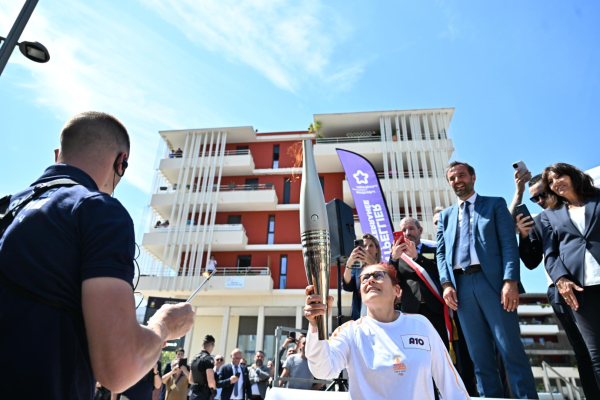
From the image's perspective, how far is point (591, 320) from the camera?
293 centimetres

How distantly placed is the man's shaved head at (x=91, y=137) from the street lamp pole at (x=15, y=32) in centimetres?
433

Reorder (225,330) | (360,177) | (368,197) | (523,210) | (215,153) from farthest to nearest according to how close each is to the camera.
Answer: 1. (215,153)
2. (225,330)
3. (360,177)
4. (368,197)
5. (523,210)

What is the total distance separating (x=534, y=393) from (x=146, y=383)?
17.3 feet

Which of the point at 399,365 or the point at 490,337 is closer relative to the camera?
the point at 399,365

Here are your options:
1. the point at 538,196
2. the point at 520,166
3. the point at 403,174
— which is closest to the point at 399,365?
the point at 520,166

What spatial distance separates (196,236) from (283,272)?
6.33 m

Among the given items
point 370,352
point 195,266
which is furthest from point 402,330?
point 195,266

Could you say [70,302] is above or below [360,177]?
below

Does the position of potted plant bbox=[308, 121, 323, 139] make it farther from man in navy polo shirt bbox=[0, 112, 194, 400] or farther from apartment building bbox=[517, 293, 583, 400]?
apartment building bbox=[517, 293, 583, 400]

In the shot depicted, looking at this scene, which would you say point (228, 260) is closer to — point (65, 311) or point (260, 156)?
point (260, 156)

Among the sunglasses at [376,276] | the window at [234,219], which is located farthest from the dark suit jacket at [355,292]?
the window at [234,219]

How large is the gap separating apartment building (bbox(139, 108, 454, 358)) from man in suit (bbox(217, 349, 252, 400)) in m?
14.0

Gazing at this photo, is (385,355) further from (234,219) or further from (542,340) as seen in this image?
(542,340)

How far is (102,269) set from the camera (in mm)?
1155
